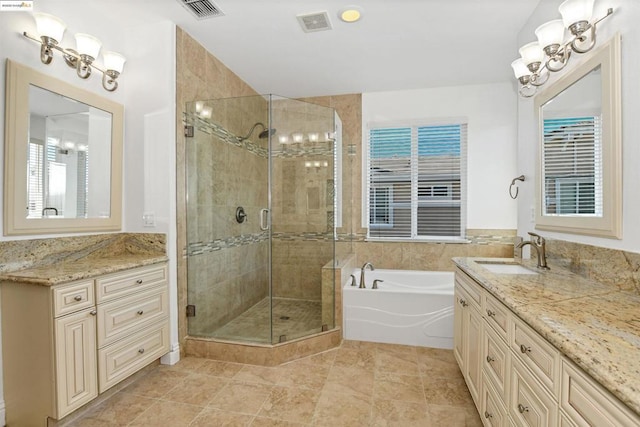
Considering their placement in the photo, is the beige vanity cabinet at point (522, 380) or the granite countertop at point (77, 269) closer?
the beige vanity cabinet at point (522, 380)

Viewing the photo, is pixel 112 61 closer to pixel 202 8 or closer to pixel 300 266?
pixel 202 8

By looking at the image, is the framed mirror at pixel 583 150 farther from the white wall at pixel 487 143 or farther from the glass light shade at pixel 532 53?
the white wall at pixel 487 143

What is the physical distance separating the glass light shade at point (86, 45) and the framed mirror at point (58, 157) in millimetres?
256

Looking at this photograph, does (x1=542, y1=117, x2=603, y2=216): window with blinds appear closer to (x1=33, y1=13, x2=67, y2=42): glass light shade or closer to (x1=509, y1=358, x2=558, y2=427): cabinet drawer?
(x1=509, y1=358, x2=558, y2=427): cabinet drawer

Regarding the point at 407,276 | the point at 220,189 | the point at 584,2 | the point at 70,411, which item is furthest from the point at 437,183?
the point at 70,411

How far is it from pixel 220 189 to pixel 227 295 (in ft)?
3.46

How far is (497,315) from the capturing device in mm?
1361

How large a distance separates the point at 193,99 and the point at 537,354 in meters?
2.84

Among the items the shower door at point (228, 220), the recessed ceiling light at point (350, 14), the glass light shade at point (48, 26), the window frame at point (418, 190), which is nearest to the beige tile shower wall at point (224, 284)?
the shower door at point (228, 220)

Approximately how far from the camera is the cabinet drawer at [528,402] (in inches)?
36.8

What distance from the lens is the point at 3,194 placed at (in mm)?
1651

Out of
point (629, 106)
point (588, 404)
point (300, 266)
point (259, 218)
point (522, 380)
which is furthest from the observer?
point (300, 266)

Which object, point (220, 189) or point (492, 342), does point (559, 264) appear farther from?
point (220, 189)

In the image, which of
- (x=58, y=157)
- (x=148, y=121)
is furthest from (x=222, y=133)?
(x=58, y=157)
